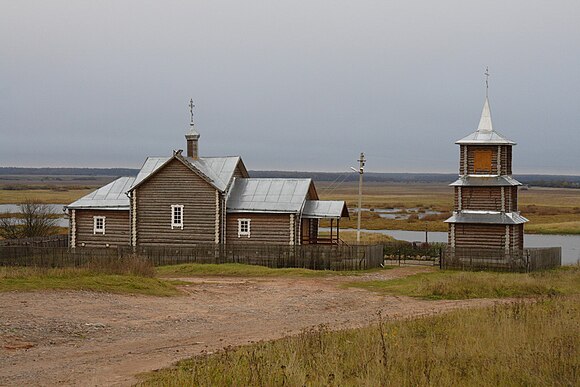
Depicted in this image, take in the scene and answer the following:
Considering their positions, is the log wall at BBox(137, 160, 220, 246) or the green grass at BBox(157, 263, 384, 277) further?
the log wall at BBox(137, 160, 220, 246)

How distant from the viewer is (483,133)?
37688mm

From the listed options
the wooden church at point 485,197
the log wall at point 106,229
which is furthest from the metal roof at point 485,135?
the log wall at point 106,229

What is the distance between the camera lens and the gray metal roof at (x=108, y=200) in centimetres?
3975

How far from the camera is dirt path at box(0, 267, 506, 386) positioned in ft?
41.5

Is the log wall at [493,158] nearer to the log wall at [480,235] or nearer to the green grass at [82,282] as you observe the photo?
the log wall at [480,235]

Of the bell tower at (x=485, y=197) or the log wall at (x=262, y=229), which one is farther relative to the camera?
the log wall at (x=262, y=229)

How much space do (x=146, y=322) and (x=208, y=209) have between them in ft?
66.1

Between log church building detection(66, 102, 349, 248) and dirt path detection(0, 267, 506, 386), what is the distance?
10801 millimetres

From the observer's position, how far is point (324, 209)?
37688mm

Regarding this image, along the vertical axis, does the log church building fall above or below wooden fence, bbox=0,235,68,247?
above

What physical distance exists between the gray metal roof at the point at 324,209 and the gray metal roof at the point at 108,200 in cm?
906

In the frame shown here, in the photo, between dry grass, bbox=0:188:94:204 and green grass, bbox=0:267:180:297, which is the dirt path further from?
dry grass, bbox=0:188:94:204

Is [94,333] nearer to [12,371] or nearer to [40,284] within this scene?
[12,371]

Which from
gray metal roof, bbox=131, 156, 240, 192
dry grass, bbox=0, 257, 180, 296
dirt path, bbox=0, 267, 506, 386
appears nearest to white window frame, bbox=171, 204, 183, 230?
gray metal roof, bbox=131, 156, 240, 192
